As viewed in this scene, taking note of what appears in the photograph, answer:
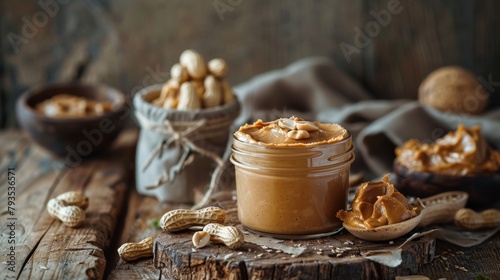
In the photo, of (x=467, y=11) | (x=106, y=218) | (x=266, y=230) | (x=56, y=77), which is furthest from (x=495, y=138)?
(x=56, y=77)

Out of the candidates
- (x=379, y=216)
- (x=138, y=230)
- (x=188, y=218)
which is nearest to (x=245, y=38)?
(x=138, y=230)

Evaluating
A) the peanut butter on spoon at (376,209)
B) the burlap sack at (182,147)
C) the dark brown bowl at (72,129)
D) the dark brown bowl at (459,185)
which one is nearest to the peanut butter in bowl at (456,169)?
the dark brown bowl at (459,185)

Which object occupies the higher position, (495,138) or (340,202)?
(340,202)

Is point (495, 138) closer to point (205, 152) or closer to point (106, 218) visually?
point (205, 152)

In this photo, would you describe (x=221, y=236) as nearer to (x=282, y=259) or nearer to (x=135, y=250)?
(x=282, y=259)

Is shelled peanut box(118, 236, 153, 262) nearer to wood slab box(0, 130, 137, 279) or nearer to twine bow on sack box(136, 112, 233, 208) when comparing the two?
wood slab box(0, 130, 137, 279)

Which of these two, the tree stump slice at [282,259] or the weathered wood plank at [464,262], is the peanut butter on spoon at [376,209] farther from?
the weathered wood plank at [464,262]
